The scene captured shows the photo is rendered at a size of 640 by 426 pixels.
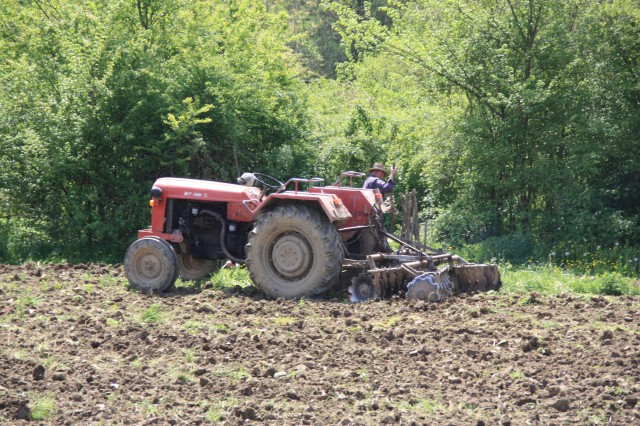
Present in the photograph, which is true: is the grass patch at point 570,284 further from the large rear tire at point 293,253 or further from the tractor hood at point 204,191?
the tractor hood at point 204,191

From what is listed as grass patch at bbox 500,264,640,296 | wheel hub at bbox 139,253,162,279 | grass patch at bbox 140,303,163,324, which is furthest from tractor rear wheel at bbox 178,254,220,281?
grass patch at bbox 500,264,640,296

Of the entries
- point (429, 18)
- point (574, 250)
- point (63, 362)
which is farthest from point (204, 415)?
point (429, 18)

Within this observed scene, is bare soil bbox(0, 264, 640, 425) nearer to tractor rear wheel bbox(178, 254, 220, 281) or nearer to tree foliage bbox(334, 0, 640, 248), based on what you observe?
tractor rear wheel bbox(178, 254, 220, 281)

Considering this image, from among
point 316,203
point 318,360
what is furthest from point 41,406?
point 316,203

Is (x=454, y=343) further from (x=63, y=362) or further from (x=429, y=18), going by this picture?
(x=429, y=18)

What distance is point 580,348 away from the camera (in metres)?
7.60

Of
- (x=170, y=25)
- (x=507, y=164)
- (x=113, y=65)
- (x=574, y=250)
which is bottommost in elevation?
(x=574, y=250)

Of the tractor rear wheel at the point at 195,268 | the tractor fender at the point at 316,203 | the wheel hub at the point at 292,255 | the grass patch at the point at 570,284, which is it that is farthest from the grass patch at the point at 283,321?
the grass patch at the point at 570,284

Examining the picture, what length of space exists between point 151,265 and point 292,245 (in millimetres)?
1875

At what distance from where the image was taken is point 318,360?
7.49 meters

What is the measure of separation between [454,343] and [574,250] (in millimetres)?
6941

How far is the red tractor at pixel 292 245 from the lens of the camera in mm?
10250

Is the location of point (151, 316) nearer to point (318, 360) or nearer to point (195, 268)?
point (318, 360)

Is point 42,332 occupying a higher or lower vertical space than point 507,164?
lower
